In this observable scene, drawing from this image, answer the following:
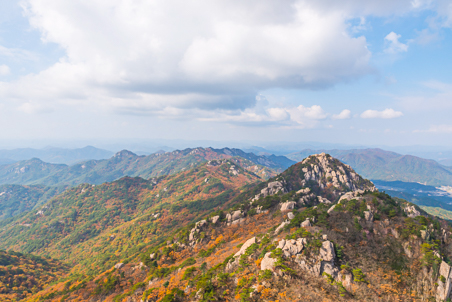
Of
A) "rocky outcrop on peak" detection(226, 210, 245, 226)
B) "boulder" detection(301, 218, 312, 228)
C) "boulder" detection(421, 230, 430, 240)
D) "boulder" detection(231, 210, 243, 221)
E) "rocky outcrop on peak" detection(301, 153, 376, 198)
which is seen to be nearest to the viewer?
"boulder" detection(421, 230, 430, 240)

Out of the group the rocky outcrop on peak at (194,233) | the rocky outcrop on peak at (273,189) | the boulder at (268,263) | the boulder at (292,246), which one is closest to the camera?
the boulder at (268,263)

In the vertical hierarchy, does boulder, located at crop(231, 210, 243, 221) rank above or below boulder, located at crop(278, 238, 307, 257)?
below

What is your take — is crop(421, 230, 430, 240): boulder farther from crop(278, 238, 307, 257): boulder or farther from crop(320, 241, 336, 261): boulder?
crop(278, 238, 307, 257): boulder

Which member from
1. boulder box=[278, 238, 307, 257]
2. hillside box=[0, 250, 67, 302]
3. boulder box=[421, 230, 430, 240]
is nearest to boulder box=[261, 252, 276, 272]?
boulder box=[278, 238, 307, 257]

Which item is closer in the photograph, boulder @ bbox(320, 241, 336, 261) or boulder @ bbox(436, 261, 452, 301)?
boulder @ bbox(436, 261, 452, 301)

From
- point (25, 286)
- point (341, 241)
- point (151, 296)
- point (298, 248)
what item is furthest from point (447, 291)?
point (25, 286)

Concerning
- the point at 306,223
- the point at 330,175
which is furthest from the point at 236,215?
the point at 330,175

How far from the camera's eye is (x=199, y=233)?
62906 millimetres

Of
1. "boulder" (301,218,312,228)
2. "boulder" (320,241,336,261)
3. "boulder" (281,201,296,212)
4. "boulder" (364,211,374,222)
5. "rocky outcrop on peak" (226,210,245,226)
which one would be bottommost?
"rocky outcrop on peak" (226,210,245,226)

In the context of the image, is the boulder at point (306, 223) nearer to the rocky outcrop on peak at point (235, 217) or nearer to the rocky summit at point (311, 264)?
the rocky summit at point (311, 264)

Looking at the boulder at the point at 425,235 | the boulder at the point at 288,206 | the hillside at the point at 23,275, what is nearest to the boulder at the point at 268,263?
the boulder at the point at 425,235

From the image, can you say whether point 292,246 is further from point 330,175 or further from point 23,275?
point 23,275

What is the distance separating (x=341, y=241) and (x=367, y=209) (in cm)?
1501

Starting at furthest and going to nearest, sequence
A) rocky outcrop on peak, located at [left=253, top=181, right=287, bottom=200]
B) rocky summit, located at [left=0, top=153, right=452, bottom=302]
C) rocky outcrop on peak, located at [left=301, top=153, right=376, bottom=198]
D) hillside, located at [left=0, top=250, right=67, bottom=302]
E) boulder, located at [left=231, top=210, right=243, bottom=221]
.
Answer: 1. rocky outcrop on peak, located at [left=301, top=153, right=376, bottom=198]
2. rocky outcrop on peak, located at [left=253, top=181, right=287, bottom=200]
3. hillside, located at [left=0, top=250, right=67, bottom=302]
4. boulder, located at [left=231, top=210, right=243, bottom=221]
5. rocky summit, located at [left=0, top=153, right=452, bottom=302]
